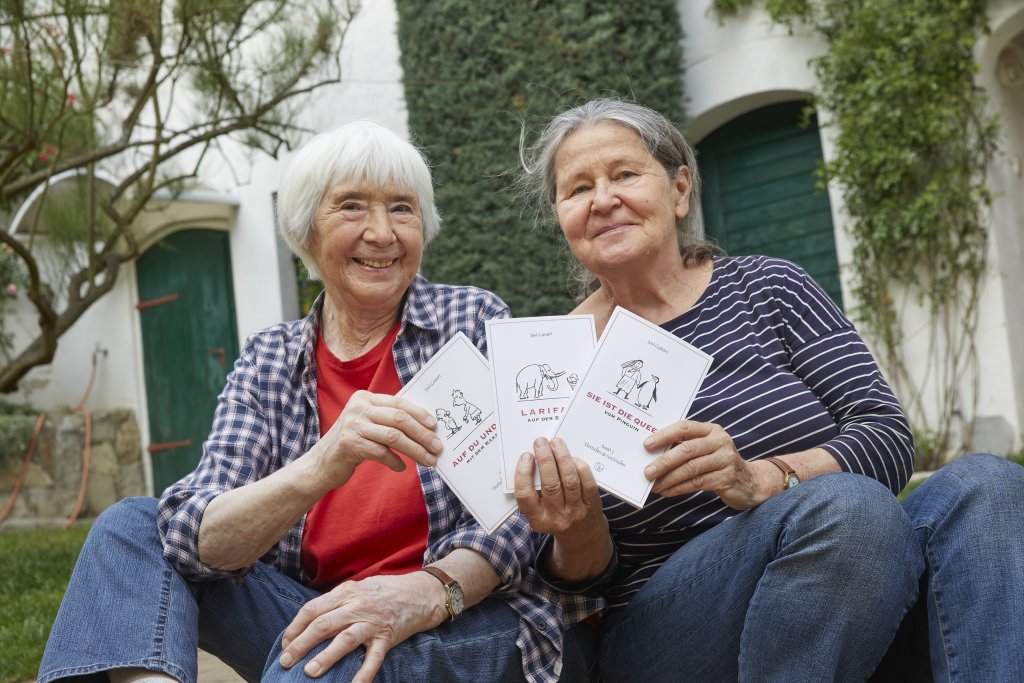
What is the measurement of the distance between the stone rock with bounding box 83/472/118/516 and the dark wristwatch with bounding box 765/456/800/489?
8628 millimetres

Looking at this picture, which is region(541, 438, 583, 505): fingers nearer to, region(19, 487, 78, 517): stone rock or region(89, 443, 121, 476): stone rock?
region(19, 487, 78, 517): stone rock

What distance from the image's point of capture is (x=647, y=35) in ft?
20.2

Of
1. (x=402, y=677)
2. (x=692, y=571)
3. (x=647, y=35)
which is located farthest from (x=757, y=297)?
(x=647, y=35)

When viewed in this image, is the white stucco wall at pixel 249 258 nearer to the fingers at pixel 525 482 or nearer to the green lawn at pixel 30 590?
the green lawn at pixel 30 590

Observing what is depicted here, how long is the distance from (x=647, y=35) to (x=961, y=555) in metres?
5.10

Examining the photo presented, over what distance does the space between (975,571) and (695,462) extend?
1.38 feet

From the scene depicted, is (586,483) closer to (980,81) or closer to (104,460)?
(980,81)

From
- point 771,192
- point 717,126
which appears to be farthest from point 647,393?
point 717,126

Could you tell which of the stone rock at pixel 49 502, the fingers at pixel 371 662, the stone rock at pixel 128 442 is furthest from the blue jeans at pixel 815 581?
the stone rock at pixel 128 442

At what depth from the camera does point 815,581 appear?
1.50 meters

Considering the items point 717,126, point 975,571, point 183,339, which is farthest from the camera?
point 183,339

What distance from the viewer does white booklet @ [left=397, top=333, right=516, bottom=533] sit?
5.49 feet

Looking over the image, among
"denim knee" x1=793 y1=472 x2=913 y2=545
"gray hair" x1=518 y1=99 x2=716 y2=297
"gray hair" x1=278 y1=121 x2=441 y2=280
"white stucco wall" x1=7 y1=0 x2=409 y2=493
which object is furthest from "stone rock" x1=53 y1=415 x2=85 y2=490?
"denim knee" x1=793 y1=472 x2=913 y2=545

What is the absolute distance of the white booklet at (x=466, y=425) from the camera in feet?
5.49
